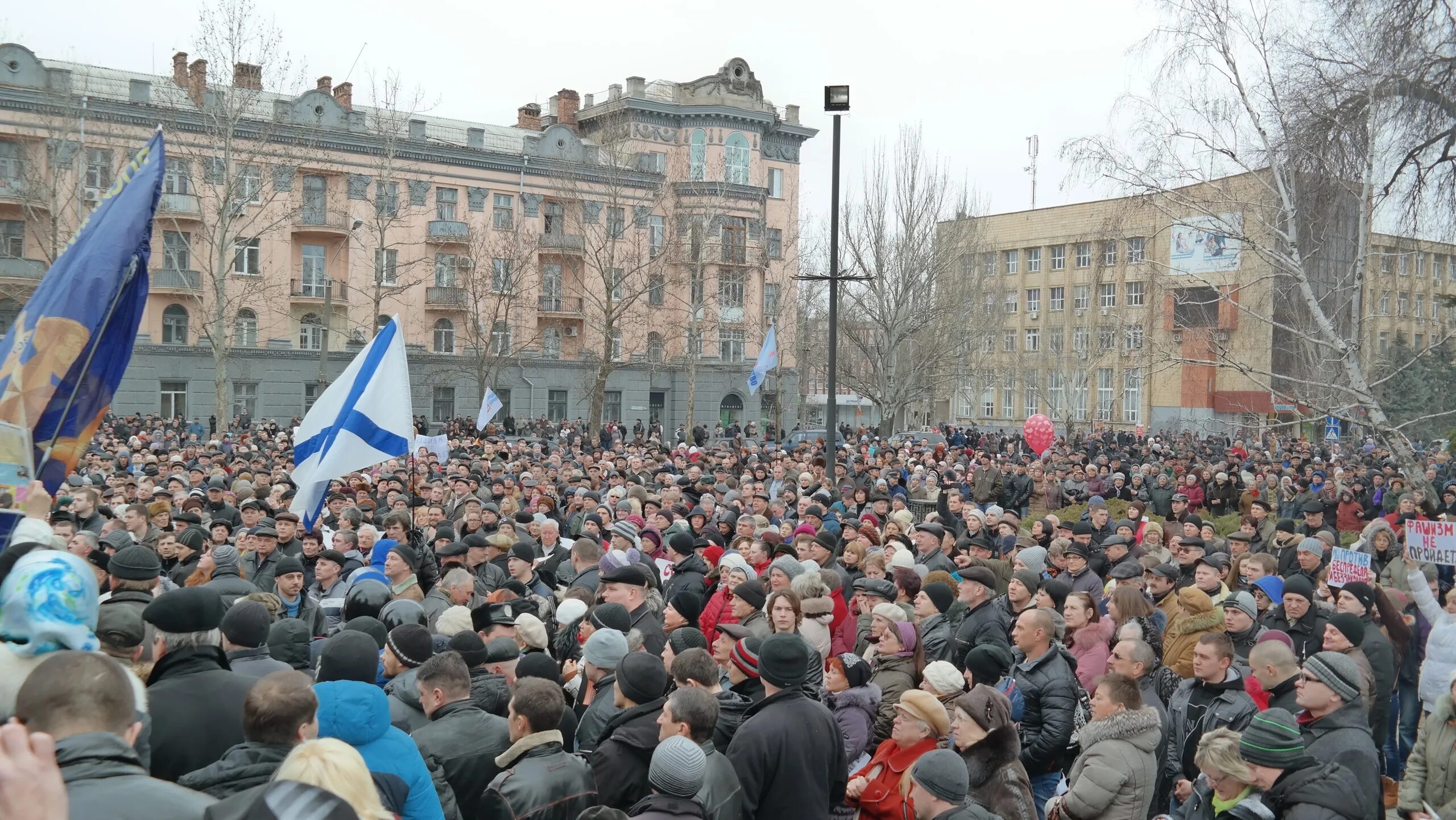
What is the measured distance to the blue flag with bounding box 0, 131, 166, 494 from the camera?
18.3 feet

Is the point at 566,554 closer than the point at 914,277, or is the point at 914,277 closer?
the point at 566,554

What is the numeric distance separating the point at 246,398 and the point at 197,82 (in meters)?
12.7

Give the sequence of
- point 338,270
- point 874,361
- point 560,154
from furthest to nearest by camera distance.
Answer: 1. point 560,154
2. point 338,270
3. point 874,361

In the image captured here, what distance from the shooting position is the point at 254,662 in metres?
5.42

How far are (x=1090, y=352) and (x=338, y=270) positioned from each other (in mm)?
38045

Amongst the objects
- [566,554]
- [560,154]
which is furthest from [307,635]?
[560,154]

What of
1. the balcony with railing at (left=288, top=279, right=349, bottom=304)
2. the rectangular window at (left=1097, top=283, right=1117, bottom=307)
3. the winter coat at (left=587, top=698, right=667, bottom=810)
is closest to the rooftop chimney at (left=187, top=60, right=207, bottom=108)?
the balcony with railing at (left=288, top=279, right=349, bottom=304)

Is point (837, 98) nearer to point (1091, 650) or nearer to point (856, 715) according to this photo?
point (1091, 650)

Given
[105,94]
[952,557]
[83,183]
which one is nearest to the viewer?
[952,557]

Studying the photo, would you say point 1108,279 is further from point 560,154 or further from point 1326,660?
point 1326,660

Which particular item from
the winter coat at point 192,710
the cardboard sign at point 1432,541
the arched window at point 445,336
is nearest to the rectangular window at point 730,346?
the arched window at point 445,336

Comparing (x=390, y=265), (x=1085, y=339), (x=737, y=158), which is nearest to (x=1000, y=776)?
(x=390, y=265)

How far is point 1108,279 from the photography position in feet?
215

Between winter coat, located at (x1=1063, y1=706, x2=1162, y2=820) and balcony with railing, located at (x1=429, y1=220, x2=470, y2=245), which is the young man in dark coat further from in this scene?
balcony with railing, located at (x1=429, y1=220, x2=470, y2=245)
